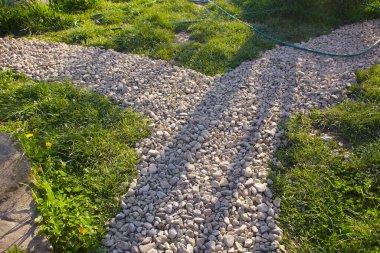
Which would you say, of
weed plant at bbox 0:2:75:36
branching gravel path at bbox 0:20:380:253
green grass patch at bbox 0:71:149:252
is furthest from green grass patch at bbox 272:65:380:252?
→ weed plant at bbox 0:2:75:36

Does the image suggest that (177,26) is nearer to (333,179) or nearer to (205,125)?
(205,125)

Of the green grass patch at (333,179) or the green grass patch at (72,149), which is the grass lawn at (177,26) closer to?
the green grass patch at (72,149)

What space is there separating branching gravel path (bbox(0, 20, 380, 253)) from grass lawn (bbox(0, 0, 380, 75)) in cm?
34

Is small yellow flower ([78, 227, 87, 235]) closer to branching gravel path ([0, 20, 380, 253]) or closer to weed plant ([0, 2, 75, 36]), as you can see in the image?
branching gravel path ([0, 20, 380, 253])

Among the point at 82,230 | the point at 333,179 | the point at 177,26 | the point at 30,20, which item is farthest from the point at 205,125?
the point at 30,20

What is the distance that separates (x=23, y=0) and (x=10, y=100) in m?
3.28

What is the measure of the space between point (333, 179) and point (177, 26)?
419cm

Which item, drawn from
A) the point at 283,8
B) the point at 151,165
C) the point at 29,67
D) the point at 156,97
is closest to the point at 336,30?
the point at 283,8

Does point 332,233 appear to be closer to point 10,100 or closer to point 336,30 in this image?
point 10,100

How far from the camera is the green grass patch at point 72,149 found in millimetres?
2582

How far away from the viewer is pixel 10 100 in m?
4.03

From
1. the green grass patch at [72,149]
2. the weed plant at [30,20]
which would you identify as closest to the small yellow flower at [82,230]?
the green grass patch at [72,149]

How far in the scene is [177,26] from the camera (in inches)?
244

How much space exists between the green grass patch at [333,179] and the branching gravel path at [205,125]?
18cm
